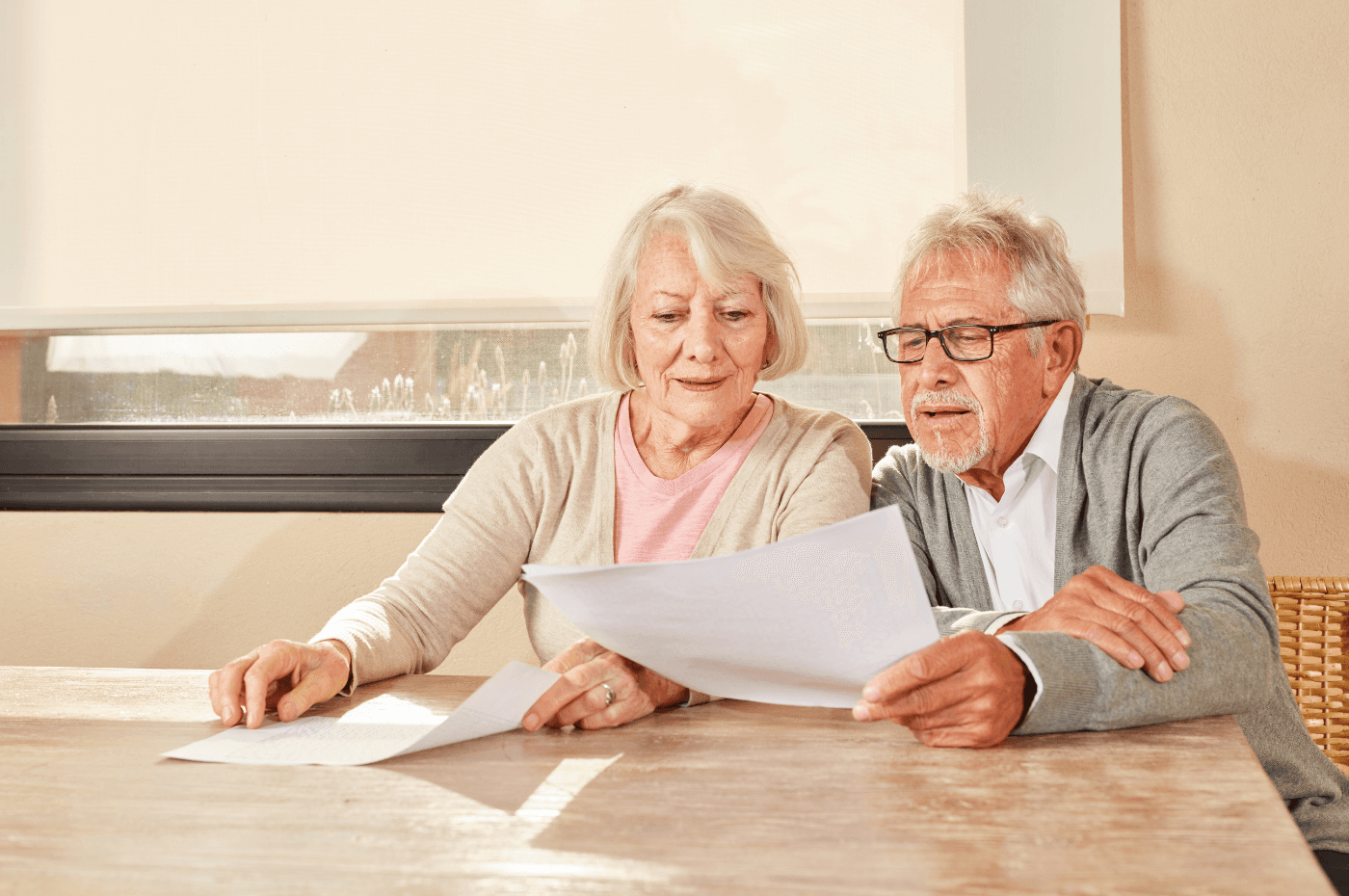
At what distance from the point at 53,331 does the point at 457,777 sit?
184 centimetres

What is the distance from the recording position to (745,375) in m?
1.41

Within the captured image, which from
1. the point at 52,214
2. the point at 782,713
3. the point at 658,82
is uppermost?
the point at 658,82

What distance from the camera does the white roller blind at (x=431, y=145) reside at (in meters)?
1.92

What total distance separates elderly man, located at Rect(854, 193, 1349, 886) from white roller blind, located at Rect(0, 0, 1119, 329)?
566mm

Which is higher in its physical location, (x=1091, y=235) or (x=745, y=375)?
(x=1091, y=235)

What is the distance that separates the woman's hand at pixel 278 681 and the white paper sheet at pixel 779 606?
11.7 inches

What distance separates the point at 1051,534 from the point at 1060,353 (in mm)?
237

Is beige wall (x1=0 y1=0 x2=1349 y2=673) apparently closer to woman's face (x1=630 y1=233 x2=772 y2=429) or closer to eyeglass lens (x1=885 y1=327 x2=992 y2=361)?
eyeglass lens (x1=885 y1=327 x2=992 y2=361)

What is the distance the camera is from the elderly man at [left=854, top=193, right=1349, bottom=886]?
0.82 meters

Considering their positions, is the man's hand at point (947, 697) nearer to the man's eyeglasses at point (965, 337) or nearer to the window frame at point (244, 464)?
the man's eyeglasses at point (965, 337)

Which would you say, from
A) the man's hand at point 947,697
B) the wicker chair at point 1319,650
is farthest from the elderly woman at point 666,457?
the wicker chair at point 1319,650

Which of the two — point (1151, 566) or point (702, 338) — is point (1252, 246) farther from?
point (702, 338)

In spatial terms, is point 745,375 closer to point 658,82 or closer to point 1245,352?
point 658,82

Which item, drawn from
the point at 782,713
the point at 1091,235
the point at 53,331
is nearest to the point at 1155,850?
the point at 782,713
